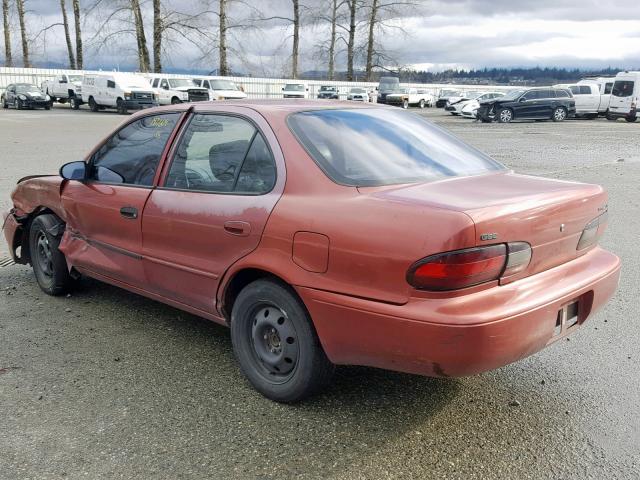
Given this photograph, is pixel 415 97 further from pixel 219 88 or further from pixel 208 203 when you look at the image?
pixel 208 203

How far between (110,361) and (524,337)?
95.8 inches

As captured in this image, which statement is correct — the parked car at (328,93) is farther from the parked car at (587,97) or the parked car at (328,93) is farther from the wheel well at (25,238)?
the wheel well at (25,238)

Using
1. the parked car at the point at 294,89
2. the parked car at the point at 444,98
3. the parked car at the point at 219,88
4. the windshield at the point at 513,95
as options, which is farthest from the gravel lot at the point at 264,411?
the parked car at the point at 444,98

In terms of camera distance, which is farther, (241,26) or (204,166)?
(241,26)

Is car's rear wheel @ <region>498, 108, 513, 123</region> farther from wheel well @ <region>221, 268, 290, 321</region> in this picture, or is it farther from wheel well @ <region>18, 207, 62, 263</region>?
wheel well @ <region>221, 268, 290, 321</region>

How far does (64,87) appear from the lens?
38.7 metres

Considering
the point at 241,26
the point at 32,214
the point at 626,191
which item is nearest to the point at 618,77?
the point at 626,191

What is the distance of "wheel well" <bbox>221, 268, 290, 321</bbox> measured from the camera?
Result: 326cm

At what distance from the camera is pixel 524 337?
2734 millimetres

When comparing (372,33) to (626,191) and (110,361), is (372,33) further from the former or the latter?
(110,361)

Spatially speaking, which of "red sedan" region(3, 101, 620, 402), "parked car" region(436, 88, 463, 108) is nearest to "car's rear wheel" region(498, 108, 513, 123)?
"parked car" region(436, 88, 463, 108)

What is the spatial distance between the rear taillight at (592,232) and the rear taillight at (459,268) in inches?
29.6

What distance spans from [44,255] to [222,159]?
2275mm

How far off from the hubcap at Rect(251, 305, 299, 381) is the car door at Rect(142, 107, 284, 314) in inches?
13.3
